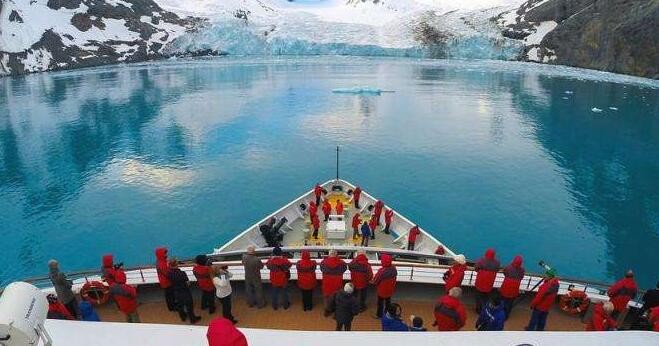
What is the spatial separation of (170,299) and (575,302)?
37.9 feet

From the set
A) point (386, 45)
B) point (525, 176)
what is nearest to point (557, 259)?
point (525, 176)

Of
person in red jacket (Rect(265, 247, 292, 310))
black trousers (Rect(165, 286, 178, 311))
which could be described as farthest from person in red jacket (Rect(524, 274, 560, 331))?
black trousers (Rect(165, 286, 178, 311))

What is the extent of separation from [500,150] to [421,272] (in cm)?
4053

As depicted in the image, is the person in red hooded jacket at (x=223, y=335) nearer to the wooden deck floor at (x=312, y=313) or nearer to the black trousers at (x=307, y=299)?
the wooden deck floor at (x=312, y=313)

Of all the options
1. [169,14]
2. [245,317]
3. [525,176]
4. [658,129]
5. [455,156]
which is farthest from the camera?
[169,14]

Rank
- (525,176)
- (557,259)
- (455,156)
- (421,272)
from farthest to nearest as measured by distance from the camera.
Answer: (455,156)
(525,176)
(557,259)
(421,272)

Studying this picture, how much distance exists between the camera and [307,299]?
1161cm

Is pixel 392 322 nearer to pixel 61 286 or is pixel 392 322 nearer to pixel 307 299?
pixel 307 299

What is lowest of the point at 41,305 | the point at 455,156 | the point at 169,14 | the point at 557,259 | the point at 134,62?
the point at 557,259

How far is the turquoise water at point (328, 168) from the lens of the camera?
96.3 feet

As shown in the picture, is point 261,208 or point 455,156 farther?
point 455,156

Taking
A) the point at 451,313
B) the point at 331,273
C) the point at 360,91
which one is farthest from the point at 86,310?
the point at 360,91

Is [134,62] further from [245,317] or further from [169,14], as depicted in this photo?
[245,317]

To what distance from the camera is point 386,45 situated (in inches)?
7170
